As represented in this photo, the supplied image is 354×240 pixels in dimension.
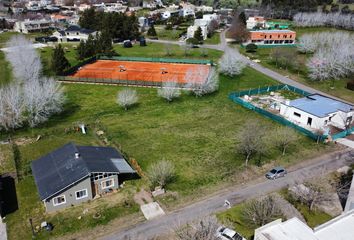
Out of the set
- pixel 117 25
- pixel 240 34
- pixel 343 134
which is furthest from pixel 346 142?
pixel 117 25

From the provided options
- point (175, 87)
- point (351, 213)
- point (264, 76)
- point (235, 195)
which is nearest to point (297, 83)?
point (264, 76)

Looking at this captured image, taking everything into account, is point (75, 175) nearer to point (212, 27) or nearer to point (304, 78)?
point (304, 78)

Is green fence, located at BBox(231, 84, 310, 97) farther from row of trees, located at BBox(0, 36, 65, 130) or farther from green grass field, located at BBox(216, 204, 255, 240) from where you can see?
green grass field, located at BBox(216, 204, 255, 240)

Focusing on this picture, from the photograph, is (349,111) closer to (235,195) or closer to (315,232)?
(235,195)

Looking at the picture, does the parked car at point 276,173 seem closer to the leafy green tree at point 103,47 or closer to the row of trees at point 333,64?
the row of trees at point 333,64

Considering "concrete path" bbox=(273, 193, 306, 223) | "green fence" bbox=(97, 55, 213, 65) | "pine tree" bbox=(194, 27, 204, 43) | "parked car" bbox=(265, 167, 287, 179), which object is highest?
"pine tree" bbox=(194, 27, 204, 43)

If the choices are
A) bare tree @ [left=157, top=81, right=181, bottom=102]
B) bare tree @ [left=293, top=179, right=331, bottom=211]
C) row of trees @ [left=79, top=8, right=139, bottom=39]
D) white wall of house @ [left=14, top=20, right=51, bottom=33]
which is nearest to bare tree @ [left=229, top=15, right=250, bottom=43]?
row of trees @ [left=79, top=8, right=139, bottom=39]
